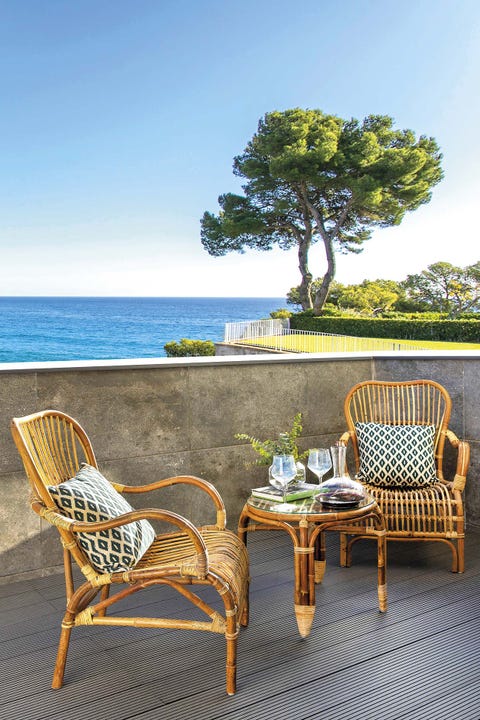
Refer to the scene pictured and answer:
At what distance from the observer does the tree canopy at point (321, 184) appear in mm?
25328

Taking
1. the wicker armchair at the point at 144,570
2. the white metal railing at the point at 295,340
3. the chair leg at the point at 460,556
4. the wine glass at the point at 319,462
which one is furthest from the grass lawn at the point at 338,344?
the wicker armchair at the point at 144,570

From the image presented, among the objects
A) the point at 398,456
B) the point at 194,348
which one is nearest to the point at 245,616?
the point at 398,456

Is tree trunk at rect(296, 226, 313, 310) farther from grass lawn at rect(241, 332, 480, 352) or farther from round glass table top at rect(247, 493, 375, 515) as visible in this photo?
round glass table top at rect(247, 493, 375, 515)

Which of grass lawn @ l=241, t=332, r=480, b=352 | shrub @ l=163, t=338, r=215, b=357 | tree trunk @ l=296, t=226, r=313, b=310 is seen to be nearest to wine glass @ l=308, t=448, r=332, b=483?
grass lawn @ l=241, t=332, r=480, b=352

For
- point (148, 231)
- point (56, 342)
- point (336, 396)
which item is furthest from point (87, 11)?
point (336, 396)

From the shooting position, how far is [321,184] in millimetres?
26047

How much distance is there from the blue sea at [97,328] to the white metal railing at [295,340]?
1876cm

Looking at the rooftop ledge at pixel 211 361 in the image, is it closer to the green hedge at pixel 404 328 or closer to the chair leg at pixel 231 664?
the chair leg at pixel 231 664

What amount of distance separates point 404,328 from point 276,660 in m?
19.1

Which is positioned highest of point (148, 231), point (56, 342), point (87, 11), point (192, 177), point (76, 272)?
point (87, 11)

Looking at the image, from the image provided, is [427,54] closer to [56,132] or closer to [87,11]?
[87,11]

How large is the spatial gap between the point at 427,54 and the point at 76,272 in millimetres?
30339

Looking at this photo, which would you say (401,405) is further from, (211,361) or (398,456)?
(211,361)

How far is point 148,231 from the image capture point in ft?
157
